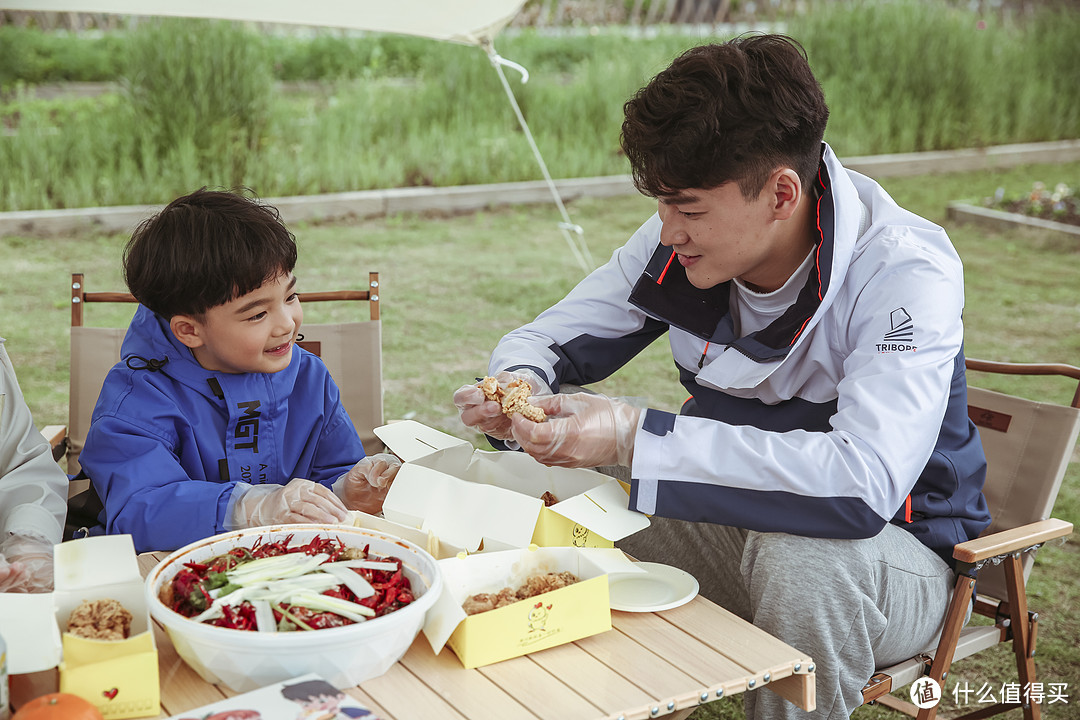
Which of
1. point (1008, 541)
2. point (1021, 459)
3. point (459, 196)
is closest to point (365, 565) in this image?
point (1008, 541)

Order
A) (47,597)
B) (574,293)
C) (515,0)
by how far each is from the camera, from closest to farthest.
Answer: (47,597), (574,293), (515,0)

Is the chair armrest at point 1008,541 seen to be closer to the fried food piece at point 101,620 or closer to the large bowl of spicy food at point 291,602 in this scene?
the large bowl of spicy food at point 291,602

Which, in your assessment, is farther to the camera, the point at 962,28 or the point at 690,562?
the point at 962,28

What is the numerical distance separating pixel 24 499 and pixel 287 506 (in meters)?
0.61

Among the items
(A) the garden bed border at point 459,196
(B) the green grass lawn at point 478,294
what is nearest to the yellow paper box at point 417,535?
(B) the green grass lawn at point 478,294

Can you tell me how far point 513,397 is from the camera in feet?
6.34

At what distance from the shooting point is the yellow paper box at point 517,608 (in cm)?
143

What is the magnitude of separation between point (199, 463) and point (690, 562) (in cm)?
108

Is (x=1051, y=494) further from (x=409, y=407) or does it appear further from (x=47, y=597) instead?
(x=409, y=407)

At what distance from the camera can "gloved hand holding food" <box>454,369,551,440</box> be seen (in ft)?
6.34

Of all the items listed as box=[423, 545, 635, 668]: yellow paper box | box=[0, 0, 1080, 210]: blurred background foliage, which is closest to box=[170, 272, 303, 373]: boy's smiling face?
box=[423, 545, 635, 668]: yellow paper box

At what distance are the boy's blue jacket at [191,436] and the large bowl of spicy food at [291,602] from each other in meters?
0.34

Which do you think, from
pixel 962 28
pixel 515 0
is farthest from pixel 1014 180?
pixel 515 0

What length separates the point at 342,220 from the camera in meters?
7.32
